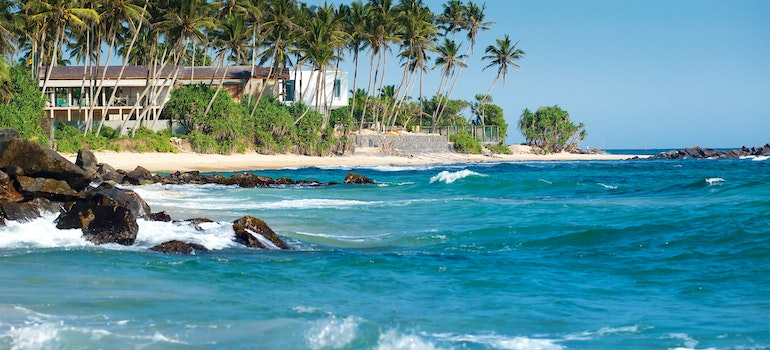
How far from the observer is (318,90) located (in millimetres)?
66250

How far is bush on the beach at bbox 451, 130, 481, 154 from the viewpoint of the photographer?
78312 mm

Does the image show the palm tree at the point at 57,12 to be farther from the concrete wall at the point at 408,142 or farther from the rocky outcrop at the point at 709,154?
the rocky outcrop at the point at 709,154

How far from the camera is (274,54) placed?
5909 centimetres

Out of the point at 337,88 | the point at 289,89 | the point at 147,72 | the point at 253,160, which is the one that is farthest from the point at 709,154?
the point at 147,72

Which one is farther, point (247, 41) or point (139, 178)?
point (247, 41)

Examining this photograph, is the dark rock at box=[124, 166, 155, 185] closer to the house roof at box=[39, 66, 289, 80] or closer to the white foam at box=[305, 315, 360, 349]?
the white foam at box=[305, 315, 360, 349]

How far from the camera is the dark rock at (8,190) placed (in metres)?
16.0

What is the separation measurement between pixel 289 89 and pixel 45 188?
52.5 metres

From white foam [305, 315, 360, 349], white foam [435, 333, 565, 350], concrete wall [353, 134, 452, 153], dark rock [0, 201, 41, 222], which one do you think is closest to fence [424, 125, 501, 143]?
concrete wall [353, 134, 452, 153]

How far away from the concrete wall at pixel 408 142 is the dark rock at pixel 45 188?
2050 inches

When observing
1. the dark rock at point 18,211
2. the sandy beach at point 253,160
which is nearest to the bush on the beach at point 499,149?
the sandy beach at point 253,160

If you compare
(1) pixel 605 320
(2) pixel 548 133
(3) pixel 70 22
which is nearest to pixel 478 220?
(1) pixel 605 320

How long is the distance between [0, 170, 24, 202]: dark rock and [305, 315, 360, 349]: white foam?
9302mm

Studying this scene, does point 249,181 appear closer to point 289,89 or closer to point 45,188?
point 45,188
